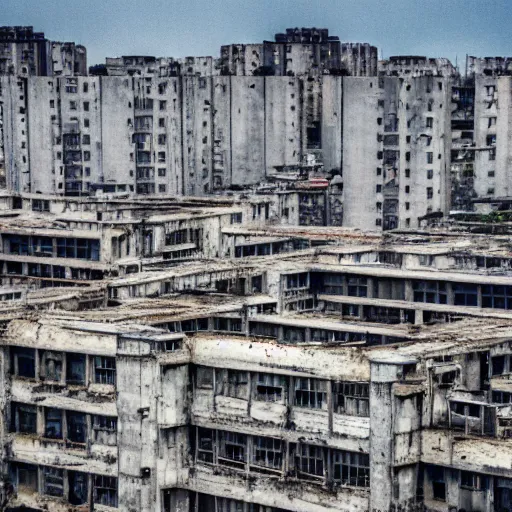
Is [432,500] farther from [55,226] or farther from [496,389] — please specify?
[55,226]

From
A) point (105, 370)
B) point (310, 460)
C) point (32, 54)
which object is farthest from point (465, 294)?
point (32, 54)

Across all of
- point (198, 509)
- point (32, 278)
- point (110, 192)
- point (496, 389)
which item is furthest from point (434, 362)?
point (110, 192)

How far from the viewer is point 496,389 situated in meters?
51.7

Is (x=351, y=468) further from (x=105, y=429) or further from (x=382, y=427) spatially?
(x=105, y=429)

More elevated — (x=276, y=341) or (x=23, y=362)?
(x=276, y=341)

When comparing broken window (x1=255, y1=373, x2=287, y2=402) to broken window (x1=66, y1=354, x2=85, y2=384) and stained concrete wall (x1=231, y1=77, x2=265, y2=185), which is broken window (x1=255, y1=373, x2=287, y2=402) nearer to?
broken window (x1=66, y1=354, x2=85, y2=384)

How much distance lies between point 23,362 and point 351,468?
39.4 ft

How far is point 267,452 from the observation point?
167 ft

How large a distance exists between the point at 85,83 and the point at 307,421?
254 ft

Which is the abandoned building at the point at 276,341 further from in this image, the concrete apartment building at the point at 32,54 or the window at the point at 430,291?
the concrete apartment building at the point at 32,54

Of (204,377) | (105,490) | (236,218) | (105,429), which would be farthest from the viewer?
(236,218)

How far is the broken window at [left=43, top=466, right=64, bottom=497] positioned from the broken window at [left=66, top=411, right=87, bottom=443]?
1188 mm

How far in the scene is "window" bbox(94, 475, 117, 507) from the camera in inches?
2095

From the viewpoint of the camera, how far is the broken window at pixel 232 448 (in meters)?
51.4
